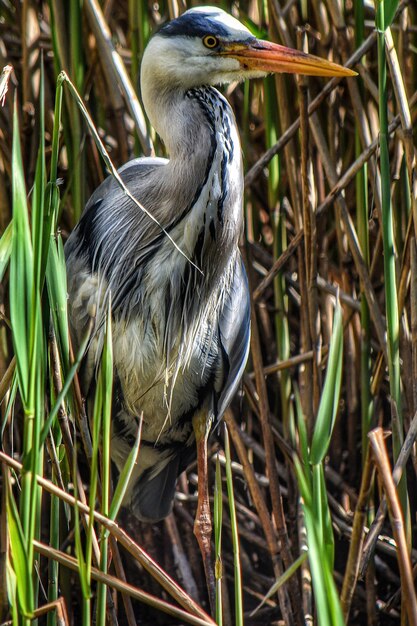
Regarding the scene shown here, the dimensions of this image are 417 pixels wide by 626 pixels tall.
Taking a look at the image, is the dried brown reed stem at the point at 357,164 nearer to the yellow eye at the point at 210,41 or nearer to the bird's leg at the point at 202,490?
the yellow eye at the point at 210,41

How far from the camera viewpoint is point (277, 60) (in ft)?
5.66

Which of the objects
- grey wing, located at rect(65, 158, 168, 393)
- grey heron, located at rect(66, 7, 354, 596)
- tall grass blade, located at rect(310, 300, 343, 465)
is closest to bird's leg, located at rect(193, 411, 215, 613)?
grey heron, located at rect(66, 7, 354, 596)

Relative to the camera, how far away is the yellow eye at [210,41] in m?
1.77

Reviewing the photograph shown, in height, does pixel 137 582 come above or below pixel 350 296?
below

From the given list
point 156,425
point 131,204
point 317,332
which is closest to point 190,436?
point 156,425

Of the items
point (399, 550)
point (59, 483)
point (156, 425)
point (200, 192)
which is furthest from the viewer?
point (156, 425)

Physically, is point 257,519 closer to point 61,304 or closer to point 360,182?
point 360,182

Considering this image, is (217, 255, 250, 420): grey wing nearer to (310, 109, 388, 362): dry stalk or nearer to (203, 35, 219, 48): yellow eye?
(310, 109, 388, 362): dry stalk

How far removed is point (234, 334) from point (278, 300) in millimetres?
171

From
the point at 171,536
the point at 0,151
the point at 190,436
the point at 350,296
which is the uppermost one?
the point at 0,151

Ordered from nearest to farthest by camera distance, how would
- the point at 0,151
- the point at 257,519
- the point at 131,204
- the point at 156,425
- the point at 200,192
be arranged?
the point at 200,192 < the point at 131,204 < the point at 0,151 < the point at 156,425 < the point at 257,519

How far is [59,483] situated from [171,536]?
115 cm

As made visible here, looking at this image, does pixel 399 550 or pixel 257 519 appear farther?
pixel 257 519

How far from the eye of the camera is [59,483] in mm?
1383
